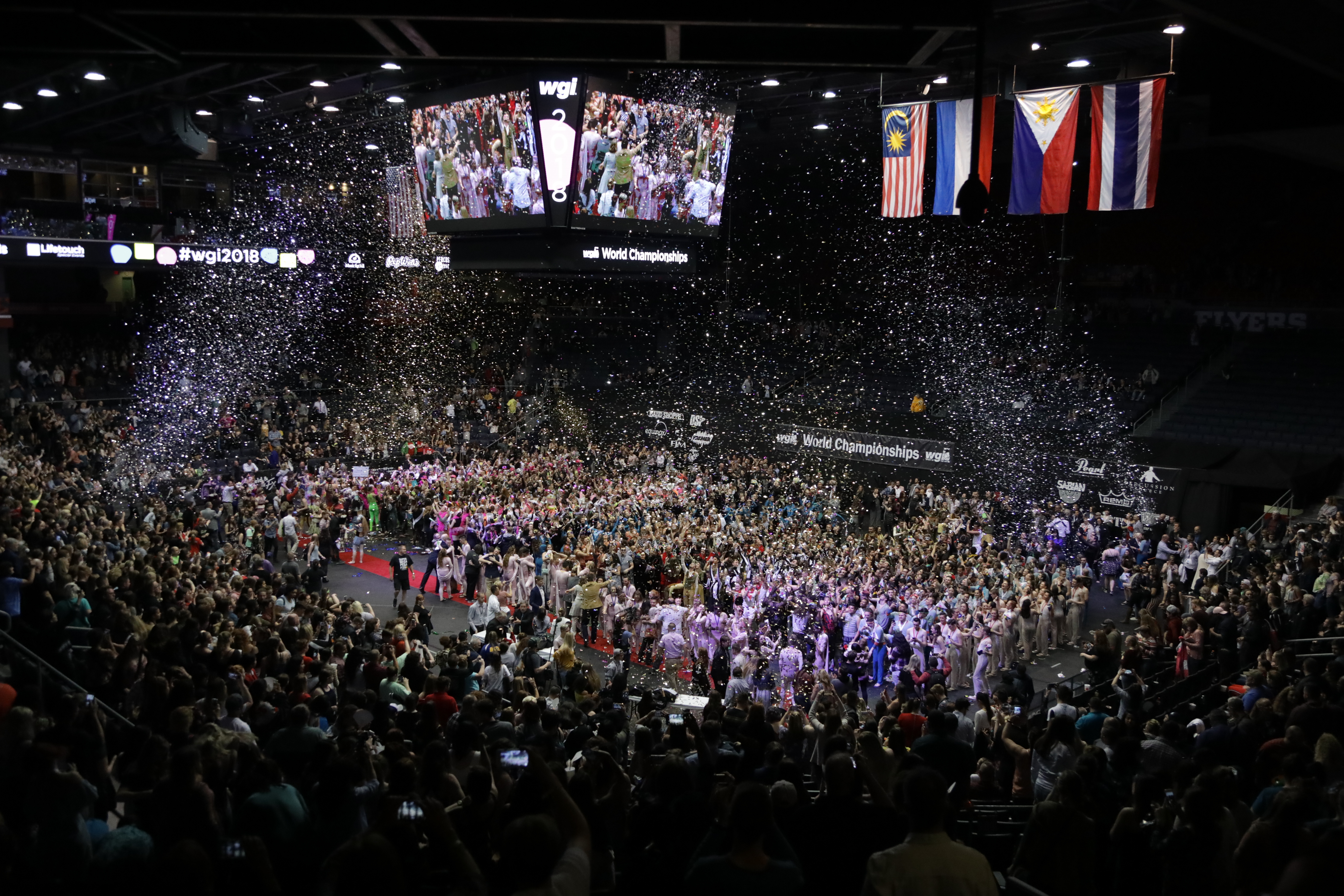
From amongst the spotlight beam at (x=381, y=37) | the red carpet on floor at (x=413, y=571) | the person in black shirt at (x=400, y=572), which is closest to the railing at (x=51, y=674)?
the spotlight beam at (x=381, y=37)

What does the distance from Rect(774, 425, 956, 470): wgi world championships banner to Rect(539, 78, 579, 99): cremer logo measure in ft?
36.1

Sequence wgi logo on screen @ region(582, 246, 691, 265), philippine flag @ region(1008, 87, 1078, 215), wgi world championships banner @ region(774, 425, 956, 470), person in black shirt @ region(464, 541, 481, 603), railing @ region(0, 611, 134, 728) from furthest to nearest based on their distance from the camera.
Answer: wgi world championships banner @ region(774, 425, 956, 470) → wgi logo on screen @ region(582, 246, 691, 265) → person in black shirt @ region(464, 541, 481, 603) → philippine flag @ region(1008, 87, 1078, 215) → railing @ region(0, 611, 134, 728)

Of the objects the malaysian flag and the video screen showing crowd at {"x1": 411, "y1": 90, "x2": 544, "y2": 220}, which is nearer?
the malaysian flag

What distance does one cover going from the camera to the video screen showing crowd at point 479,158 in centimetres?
2005

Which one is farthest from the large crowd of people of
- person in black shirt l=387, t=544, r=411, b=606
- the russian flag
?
the russian flag

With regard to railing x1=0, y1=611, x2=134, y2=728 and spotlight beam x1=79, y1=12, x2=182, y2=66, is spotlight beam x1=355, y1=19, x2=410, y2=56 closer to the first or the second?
spotlight beam x1=79, y1=12, x2=182, y2=66

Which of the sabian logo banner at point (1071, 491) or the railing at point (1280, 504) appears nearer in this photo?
the railing at point (1280, 504)

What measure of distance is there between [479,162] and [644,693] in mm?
15326

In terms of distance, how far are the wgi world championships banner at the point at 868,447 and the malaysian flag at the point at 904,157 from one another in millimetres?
6480

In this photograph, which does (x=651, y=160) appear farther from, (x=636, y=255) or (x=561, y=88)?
(x=561, y=88)

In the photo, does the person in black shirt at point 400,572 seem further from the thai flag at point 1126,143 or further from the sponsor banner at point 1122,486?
the sponsor banner at point 1122,486

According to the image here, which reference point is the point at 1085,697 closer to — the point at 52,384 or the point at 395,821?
the point at 395,821

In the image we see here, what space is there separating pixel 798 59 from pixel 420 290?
3703 cm

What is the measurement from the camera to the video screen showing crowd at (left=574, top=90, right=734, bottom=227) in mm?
19984
